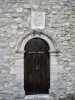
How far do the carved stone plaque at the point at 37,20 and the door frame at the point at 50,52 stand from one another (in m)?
0.21

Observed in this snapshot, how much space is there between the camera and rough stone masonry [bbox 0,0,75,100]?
5961mm

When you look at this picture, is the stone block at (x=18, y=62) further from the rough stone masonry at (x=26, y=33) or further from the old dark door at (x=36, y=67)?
the old dark door at (x=36, y=67)

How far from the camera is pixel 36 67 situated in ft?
20.6

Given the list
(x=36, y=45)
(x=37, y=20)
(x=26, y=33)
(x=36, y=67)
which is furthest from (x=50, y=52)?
(x=37, y=20)

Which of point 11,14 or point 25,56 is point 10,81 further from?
point 11,14

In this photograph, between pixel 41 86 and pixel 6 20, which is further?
Answer: pixel 41 86


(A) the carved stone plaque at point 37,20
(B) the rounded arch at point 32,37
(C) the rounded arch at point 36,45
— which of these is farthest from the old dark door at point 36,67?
(A) the carved stone plaque at point 37,20

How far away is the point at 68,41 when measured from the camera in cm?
622

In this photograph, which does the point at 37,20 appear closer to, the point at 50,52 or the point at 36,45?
the point at 36,45

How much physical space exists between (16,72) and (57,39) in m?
1.78

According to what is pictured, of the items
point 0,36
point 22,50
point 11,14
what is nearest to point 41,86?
point 22,50

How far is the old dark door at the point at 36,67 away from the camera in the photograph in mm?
6215

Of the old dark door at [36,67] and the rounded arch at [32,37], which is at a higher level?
the rounded arch at [32,37]

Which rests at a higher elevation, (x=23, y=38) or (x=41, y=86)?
(x=23, y=38)
